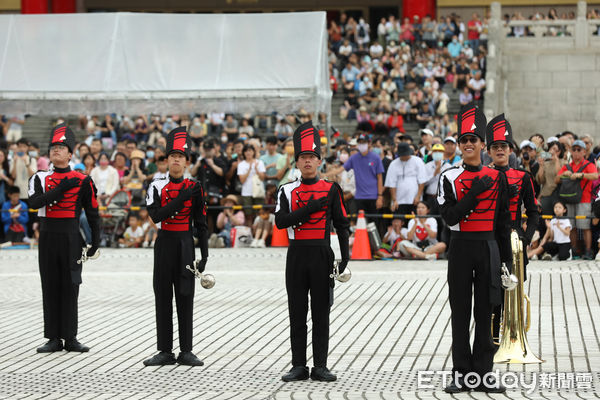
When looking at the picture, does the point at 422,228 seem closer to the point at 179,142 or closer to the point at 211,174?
the point at 211,174

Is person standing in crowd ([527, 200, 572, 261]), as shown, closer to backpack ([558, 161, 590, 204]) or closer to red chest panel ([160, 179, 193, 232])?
backpack ([558, 161, 590, 204])

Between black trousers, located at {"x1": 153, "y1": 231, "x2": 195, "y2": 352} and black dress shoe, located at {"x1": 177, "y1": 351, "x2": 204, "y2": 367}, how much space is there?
6 cm

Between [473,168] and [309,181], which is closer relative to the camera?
[473,168]

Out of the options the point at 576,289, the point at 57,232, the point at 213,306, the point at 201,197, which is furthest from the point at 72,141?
the point at 576,289

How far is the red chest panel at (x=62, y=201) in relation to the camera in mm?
10773

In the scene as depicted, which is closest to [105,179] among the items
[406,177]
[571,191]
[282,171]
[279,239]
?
[282,171]

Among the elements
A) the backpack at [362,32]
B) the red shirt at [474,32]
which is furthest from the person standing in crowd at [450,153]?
the red shirt at [474,32]

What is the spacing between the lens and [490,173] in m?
8.59

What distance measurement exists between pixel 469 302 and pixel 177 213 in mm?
2820

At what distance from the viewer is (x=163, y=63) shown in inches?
836

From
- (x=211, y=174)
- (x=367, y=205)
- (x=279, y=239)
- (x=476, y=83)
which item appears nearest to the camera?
(x=367, y=205)

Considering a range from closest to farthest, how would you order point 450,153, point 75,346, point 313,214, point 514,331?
1. point 313,214
2. point 514,331
3. point 75,346
4. point 450,153

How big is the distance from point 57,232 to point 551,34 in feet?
86.9

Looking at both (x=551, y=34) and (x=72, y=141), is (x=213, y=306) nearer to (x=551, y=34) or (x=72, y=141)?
(x=72, y=141)
